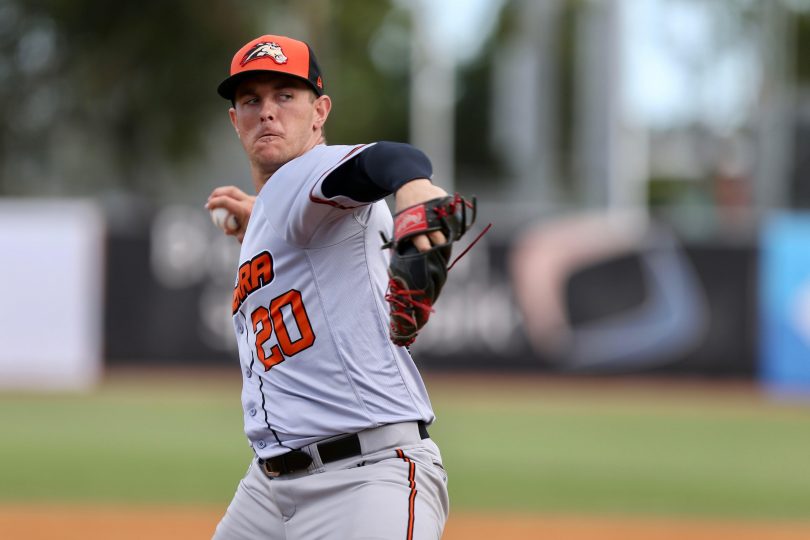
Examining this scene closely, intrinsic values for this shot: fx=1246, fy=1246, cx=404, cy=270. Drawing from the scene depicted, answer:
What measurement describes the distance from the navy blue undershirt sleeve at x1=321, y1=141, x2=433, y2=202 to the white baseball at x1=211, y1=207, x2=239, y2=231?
0.99 metres

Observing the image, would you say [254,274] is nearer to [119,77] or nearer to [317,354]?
[317,354]

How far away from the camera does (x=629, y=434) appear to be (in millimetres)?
11016

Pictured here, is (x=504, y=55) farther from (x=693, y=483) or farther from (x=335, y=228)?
(x=335, y=228)

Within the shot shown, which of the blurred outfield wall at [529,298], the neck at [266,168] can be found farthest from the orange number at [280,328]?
the blurred outfield wall at [529,298]

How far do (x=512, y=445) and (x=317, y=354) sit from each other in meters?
7.58

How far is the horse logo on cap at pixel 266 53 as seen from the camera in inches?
116

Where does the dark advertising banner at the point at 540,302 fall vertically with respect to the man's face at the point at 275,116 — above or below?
below

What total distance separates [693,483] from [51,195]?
65.5ft

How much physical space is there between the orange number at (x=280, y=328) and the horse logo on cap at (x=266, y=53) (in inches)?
21.7

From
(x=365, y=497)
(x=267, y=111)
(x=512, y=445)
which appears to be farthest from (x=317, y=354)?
(x=512, y=445)

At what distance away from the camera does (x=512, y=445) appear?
10.4 meters

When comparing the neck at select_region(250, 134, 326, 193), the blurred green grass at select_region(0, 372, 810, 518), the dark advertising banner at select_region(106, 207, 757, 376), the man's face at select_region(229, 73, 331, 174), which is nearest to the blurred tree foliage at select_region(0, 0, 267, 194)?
the dark advertising banner at select_region(106, 207, 757, 376)

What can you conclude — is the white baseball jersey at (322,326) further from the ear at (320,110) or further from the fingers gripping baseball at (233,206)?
the fingers gripping baseball at (233,206)

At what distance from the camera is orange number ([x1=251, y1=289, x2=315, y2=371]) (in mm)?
2982
